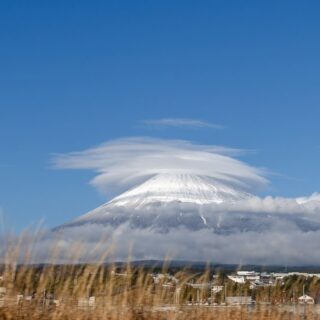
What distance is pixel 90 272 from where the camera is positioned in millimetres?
11914

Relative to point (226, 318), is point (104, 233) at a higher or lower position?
higher

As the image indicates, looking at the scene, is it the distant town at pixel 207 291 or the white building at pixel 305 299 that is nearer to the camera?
the distant town at pixel 207 291

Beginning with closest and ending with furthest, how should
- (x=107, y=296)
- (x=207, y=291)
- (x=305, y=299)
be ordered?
1. (x=107, y=296)
2. (x=305, y=299)
3. (x=207, y=291)

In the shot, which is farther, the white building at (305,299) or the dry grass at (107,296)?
the white building at (305,299)

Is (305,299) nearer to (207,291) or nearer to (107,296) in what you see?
(207,291)

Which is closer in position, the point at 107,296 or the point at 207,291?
the point at 107,296

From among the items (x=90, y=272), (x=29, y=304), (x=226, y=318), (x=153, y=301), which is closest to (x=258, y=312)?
(x=226, y=318)

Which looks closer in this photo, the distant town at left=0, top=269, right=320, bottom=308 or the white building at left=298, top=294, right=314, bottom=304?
the distant town at left=0, top=269, right=320, bottom=308

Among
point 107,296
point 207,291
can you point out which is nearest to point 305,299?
point 207,291

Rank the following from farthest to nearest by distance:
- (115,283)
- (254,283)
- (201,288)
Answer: (254,283) < (201,288) < (115,283)

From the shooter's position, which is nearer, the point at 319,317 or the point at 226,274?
the point at 319,317

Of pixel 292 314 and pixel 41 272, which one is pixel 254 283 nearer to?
pixel 292 314

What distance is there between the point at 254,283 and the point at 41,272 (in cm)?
441

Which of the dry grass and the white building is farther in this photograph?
the white building
